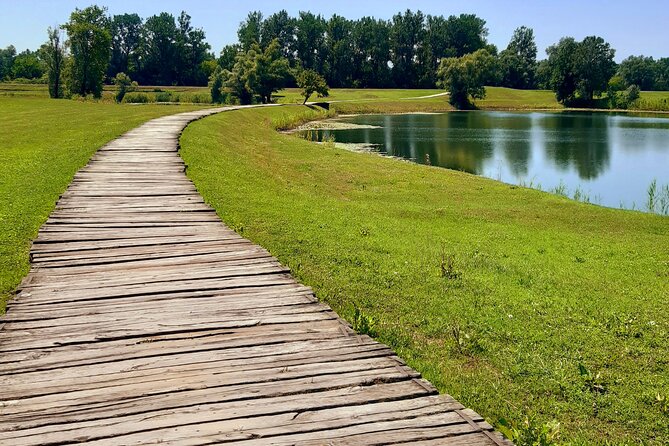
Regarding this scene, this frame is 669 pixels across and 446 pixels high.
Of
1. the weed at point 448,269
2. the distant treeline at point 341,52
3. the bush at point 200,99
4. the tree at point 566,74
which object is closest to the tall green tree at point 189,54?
the distant treeline at point 341,52

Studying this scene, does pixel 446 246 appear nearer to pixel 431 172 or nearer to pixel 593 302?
pixel 593 302

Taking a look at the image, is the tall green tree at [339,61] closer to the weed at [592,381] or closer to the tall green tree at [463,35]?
the tall green tree at [463,35]

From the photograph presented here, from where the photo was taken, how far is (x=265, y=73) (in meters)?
72.1

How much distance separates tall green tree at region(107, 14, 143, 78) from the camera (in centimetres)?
13634

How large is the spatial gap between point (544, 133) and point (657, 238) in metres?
40.7

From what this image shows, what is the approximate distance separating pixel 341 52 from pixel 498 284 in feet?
417

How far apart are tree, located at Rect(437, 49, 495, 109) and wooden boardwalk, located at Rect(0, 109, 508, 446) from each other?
3570 inches

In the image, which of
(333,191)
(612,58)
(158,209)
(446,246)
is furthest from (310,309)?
(612,58)

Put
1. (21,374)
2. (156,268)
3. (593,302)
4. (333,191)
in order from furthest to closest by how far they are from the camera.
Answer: (333,191)
(593,302)
(156,268)
(21,374)

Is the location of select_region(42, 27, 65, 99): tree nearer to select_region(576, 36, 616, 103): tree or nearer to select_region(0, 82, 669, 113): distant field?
select_region(0, 82, 669, 113): distant field

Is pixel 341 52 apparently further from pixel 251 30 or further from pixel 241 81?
pixel 241 81

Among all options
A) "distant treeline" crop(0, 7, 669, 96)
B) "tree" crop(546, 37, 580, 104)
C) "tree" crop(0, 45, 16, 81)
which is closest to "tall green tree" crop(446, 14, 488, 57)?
"distant treeline" crop(0, 7, 669, 96)

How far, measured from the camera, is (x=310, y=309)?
18.7ft

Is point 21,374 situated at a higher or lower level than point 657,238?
higher
